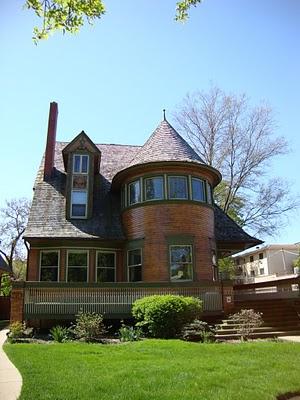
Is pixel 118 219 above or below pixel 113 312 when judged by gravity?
above

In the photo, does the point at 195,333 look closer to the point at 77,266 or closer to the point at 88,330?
the point at 88,330

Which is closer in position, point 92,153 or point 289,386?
point 289,386

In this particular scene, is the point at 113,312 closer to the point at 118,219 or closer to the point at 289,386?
the point at 118,219

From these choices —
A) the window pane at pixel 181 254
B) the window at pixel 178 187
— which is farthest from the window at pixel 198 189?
the window pane at pixel 181 254

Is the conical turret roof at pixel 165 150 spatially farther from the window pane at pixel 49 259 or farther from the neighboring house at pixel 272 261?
the neighboring house at pixel 272 261

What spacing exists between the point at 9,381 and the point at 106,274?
12.6 meters

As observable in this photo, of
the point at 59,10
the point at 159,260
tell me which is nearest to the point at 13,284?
the point at 159,260

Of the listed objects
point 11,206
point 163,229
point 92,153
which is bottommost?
point 163,229

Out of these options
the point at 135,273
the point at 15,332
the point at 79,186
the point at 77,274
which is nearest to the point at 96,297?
the point at 15,332

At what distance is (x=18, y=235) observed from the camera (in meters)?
48.7

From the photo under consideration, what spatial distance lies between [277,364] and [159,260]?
31.3 ft

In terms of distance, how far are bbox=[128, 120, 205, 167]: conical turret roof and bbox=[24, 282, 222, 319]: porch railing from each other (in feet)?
20.1

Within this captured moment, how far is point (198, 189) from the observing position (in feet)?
65.9

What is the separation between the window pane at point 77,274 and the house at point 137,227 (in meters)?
0.05
